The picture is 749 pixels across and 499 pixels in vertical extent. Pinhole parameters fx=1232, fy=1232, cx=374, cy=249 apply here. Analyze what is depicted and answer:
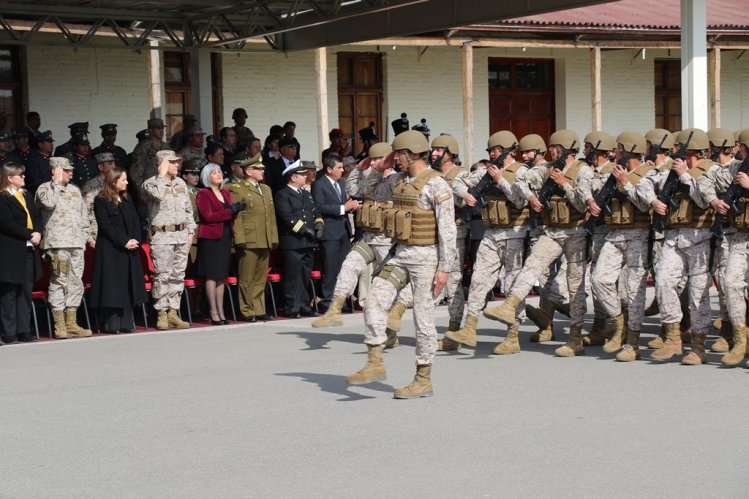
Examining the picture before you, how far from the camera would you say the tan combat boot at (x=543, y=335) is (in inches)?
505

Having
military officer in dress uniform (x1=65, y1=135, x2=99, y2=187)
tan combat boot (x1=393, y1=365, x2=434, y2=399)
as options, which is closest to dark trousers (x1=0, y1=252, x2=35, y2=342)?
military officer in dress uniform (x1=65, y1=135, x2=99, y2=187)

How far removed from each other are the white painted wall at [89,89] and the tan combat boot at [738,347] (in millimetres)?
14909

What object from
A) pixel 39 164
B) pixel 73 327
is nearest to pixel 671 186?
pixel 73 327

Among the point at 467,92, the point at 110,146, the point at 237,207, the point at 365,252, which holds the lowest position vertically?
the point at 365,252

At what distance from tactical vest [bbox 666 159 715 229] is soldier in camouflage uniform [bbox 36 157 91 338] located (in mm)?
6553

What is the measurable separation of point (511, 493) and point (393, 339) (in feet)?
19.5

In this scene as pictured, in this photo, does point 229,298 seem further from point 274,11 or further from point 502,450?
point 502,450

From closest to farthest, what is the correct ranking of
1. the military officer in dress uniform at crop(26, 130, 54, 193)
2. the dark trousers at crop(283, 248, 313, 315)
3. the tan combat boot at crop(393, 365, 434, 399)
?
the tan combat boot at crop(393, 365, 434, 399)
the military officer in dress uniform at crop(26, 130, 54, 193)
the dark trousers at crop(283, 248, 313, 315)

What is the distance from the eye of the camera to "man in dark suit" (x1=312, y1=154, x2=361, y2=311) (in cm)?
1555

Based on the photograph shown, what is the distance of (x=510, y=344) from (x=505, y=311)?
0.57 metres

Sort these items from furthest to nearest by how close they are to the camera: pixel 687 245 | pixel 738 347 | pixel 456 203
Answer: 1. pixel 456 203
2. pixel 687 245
3. pixel 738 347

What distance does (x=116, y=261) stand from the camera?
13.9 m

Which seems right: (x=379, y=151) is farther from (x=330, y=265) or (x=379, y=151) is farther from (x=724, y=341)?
(x=724, y=341)

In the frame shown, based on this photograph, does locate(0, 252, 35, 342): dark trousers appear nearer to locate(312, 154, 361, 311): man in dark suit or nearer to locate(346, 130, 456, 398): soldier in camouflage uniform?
locate(312, 154, 361, 311): man in dark suit
